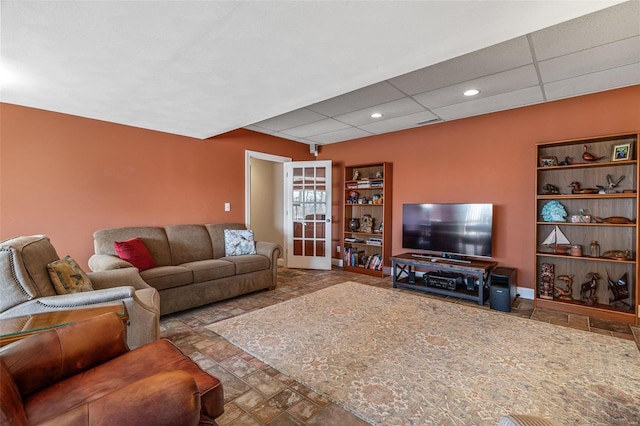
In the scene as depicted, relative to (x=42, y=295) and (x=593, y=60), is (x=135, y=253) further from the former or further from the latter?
(x=593, y=60)

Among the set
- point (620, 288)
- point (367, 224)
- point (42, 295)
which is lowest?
point (620, 288)

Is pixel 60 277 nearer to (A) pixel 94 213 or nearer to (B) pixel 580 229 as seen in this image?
(A) pixel 94 213

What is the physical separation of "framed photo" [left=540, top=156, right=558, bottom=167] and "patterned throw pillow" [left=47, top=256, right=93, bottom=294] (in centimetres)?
476

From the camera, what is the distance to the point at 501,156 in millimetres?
3941

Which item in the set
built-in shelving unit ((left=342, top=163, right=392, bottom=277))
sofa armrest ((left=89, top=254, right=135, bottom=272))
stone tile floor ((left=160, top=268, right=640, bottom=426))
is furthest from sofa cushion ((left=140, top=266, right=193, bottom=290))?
built-in shelving unit ((left=342, top=163, right=392, bottom=277))

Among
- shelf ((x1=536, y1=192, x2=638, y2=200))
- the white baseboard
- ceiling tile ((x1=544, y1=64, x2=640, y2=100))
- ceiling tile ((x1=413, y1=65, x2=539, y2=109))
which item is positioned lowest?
the white baseboard

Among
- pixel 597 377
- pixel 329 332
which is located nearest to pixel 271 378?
pixel 329 332

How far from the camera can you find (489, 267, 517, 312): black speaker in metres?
3.28

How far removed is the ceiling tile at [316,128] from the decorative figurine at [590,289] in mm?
3610

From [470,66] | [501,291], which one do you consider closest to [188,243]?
[470,66]

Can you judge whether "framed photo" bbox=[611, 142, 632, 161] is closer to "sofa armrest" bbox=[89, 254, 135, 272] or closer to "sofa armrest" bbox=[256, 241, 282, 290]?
"sofa armrest" bbox=[256, 241, 282, 290]

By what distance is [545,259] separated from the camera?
3.59 meters

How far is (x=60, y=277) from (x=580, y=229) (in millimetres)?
5039

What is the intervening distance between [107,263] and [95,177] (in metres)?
1.23
